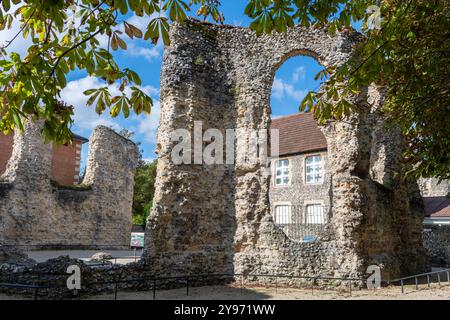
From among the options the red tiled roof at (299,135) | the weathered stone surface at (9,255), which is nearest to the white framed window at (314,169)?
the red tiled roof at (299,135)

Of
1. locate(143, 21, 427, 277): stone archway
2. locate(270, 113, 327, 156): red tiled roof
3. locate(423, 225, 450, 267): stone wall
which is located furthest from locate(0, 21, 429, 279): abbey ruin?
locate(270, 113, 327, 156): red tiled roof

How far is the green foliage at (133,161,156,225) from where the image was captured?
120ft

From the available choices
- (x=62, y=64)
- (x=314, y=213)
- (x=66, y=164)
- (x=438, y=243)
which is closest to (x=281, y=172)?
(x=314, y=213)

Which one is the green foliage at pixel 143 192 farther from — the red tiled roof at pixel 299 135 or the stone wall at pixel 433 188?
the stone wall at pixel 433 188

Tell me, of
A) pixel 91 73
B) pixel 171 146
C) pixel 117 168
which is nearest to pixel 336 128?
pixel 171 146

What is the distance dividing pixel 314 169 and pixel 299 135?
273cm

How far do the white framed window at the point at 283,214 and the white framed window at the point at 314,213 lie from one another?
115 cm

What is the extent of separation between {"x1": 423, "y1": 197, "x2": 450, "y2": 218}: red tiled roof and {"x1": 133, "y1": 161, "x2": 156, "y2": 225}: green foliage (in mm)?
21747

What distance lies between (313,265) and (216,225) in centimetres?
304

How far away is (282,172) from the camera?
80.3ft

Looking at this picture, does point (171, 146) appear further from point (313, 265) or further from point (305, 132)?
point (305, 132)

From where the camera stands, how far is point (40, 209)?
19.5 m

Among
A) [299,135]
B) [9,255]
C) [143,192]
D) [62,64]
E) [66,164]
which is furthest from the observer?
[143,192]

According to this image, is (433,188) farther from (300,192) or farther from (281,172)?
(281,172)
